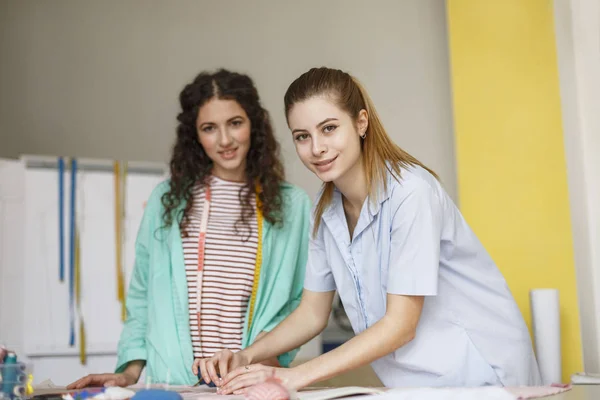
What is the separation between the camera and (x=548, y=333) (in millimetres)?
2408

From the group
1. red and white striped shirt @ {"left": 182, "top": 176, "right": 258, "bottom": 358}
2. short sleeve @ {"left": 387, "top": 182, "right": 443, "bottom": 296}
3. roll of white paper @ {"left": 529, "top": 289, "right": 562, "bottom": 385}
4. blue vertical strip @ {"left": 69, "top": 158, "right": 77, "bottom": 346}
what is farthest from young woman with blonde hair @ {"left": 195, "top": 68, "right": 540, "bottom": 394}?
blue vertical strip @ {"left": 69, "top": 158, "right": 77, "bottom": 346}

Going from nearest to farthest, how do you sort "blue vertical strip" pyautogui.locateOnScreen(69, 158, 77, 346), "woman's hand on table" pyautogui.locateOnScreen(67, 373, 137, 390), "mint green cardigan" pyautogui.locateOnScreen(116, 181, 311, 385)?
"woman's hand on table" pyautogui.locateOnScreen(67, 373, 137, 390)
"mint green cardigan" pyautogui.locateOnScreen(116, 181, 311, 385)
"blue vertical strip" pyautogui.locateOnScreen(69, 158, 77, 346)

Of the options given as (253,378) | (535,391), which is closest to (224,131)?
(253,378)

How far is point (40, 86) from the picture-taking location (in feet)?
12.3

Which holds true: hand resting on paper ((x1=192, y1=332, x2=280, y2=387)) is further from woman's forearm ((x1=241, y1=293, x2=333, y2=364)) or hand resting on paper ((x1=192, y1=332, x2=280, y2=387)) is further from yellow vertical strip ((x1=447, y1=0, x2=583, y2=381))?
yellow vertical strip ((x1=447, y1=0, x2=583, y2=381))

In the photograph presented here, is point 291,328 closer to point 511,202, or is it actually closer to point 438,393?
point 438,393

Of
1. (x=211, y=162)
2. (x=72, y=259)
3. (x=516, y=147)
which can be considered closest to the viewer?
(x=211, y=162)

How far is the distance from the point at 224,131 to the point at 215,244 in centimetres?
32

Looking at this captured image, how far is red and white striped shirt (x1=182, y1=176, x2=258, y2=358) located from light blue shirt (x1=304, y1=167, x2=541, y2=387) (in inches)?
16.6

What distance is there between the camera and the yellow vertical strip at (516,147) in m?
2.60

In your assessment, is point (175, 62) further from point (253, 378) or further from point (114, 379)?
point (253, 378)

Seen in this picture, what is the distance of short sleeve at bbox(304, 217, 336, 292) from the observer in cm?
159

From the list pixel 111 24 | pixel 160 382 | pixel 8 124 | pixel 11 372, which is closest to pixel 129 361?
pixel 160 382

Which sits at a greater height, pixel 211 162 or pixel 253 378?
pixel 211 162
